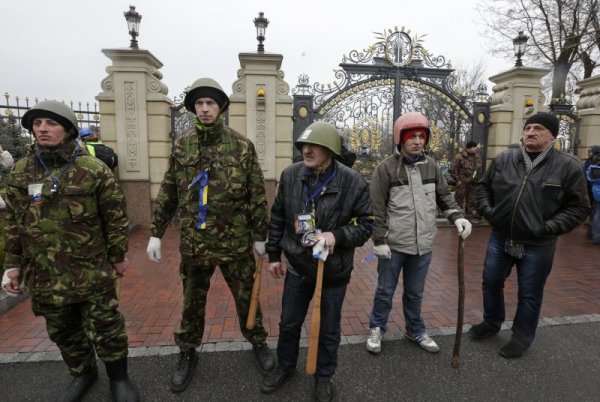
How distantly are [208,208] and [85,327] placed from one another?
1107 mm

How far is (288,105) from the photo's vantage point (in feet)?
24.7

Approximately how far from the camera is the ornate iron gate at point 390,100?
788 cm

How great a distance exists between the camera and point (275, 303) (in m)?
4.09

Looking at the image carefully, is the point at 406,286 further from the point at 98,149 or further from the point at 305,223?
the point at 98,149

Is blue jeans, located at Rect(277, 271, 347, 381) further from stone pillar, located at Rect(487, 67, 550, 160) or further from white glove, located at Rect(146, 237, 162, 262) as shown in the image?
stone pillar, located at Rect(487, 67, 550, 160)

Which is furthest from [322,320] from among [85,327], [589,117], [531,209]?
[589,117]

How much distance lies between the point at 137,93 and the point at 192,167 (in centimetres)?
563

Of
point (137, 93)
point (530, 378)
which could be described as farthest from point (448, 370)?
point (137, 93)

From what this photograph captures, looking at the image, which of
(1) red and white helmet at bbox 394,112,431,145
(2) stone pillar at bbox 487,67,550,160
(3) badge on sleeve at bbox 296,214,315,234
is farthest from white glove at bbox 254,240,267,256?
(2) stone pillar at bbox 487,67,550,160

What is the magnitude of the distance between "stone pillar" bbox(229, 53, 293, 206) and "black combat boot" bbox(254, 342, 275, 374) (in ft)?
16.1

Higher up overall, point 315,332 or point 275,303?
point 315,332

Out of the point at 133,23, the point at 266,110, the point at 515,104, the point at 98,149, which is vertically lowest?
the point at 98,149

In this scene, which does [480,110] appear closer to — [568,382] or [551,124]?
[551,124]

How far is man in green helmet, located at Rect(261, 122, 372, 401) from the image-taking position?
2.33m
